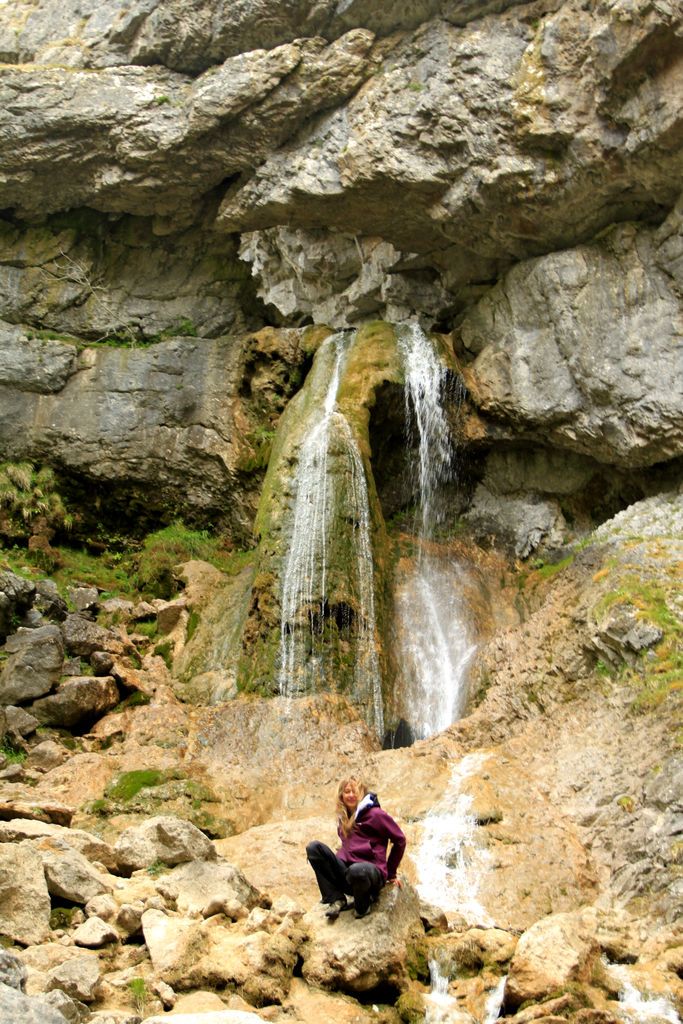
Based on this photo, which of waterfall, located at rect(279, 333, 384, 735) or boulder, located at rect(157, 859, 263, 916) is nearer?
boulder, located at rect(157, 859, 263, 916)

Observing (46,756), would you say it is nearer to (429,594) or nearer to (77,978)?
(77,978)

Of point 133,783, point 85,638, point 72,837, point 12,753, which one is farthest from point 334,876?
point 85,638

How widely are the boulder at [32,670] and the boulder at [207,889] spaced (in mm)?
4879

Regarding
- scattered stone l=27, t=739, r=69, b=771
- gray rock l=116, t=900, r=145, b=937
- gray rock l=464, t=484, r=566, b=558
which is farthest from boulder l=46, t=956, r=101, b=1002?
gray rock l=464, t=484, r=566, b=558

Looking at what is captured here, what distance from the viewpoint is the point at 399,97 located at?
526 inches

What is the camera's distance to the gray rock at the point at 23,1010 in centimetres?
268

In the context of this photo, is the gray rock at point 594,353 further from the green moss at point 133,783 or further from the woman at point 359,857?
the woman at point 359,857

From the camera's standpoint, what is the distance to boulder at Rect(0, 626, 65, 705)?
9.58 metres

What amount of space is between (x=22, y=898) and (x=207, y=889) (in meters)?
1.38

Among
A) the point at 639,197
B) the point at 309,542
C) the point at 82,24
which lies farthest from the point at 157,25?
the point at 309,542

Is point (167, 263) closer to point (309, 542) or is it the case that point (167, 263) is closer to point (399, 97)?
point (399, 97)

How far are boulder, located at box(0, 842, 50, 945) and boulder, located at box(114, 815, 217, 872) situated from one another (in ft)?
3.53

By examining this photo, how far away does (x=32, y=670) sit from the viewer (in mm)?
9680

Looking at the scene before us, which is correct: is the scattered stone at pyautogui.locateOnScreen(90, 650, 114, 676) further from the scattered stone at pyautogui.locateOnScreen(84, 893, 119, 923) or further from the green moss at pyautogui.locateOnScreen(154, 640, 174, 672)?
the scattered stone at pyautogui.locateOnScreen(84, 893, 119, 923)
